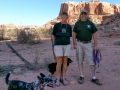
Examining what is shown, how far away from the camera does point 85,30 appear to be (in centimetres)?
543

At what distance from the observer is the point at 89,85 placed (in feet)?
18.4

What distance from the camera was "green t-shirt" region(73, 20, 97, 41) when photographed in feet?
17.8

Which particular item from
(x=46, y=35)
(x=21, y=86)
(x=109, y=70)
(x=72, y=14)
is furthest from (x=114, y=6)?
(x=21, y=86)

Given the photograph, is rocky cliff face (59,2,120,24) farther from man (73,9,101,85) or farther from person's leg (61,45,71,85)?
person's leg (61,45,71,85)

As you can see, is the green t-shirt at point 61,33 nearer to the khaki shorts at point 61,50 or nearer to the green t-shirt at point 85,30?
the khaki shorts at point 61,50

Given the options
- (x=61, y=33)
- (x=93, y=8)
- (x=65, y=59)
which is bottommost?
(x=65, y=59)

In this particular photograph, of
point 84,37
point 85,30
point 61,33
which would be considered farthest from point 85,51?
point 61,33

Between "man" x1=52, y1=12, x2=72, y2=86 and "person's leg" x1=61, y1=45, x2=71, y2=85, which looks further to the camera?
"person's leg" x1=61, y1=45, x2=71, y2=85

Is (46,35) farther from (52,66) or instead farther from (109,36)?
(52,66)

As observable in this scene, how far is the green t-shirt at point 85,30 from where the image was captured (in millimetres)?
5430

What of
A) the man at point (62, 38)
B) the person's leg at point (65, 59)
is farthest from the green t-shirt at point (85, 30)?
the person's leg at point (65, 59)

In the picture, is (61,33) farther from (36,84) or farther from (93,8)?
(93,8)

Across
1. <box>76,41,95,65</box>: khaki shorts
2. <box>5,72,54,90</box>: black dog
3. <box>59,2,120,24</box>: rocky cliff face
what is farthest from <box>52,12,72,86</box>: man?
<box>59,2,120,24</box>: rocky cliff face

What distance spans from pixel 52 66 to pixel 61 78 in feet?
1.29
